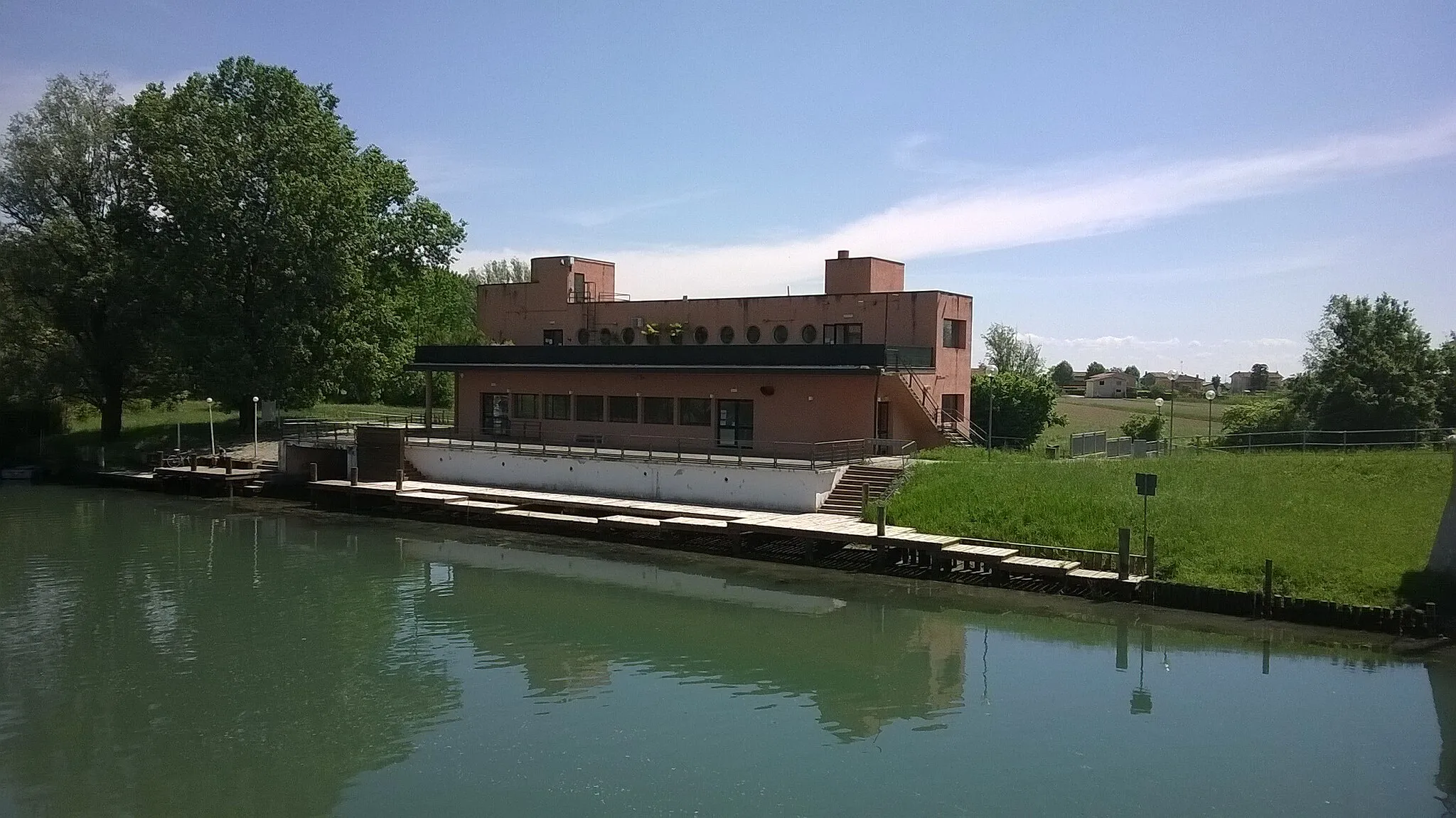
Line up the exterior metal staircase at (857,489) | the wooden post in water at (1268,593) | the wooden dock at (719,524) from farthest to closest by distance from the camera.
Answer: the exterior metal staircase at (857,489) → the wooden dock at (719,524) → the wooden post in water at (1268,593)

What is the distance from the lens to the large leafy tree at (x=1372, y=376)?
3838cm

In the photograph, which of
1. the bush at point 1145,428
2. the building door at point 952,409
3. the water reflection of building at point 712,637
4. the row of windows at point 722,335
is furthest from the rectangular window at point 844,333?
the bush at point 1145,428

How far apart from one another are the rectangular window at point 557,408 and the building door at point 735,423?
657cm

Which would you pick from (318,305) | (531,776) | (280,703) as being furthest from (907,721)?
(318,305)

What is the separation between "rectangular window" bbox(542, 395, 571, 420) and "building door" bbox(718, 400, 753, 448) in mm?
6575

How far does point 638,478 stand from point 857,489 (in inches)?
282

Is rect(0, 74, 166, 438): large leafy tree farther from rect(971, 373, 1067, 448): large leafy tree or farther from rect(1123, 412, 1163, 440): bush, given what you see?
rect(1123, 412, 1163, 440): bush

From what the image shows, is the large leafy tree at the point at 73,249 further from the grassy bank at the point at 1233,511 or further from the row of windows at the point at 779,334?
the grassy bank at the point at 1233,511

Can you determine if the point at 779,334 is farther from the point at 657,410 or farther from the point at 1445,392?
the point at 1445,392

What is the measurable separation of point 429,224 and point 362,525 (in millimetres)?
18746

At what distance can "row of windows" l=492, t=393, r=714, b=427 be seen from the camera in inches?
1398

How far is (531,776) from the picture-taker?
1382 cm

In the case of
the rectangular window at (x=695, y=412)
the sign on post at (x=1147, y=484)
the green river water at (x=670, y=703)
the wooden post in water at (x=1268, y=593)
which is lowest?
the green river water at (x=670, y=703)

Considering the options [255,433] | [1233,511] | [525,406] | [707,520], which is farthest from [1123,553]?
[255,433]
